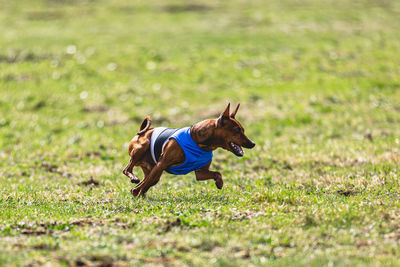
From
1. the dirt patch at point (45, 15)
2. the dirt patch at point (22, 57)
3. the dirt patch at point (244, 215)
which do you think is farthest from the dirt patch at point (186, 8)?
the dirt patch at point (244, 215)

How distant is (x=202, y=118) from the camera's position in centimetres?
2109


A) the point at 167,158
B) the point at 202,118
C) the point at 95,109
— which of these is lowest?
the point at 95,109

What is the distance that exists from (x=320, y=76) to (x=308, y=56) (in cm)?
391

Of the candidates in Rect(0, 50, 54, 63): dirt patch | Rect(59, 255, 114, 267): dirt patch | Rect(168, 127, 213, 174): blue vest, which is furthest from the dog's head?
Rect(0, 50, 54, 63): dirt patch

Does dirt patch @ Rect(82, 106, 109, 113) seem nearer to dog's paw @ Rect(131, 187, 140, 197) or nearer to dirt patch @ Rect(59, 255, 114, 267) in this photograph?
dog's paw @ Rect(131, 187, 140, 197)

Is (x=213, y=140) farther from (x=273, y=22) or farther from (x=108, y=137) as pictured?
(x=273, y=22)

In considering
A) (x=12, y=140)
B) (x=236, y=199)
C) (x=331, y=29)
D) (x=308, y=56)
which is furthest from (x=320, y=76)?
(x=236, y=199)

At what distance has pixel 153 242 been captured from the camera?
709 cm

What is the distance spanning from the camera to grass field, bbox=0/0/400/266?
723 centimetres

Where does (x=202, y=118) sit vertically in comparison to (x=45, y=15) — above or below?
above

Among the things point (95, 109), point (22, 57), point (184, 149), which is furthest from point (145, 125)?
point (22, 57)

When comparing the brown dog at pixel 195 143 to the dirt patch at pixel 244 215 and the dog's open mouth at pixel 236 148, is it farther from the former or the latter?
the dirt patch at pixel 244 215

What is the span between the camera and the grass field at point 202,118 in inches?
285

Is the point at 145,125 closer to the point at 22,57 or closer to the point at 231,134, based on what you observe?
the point at 231,134
